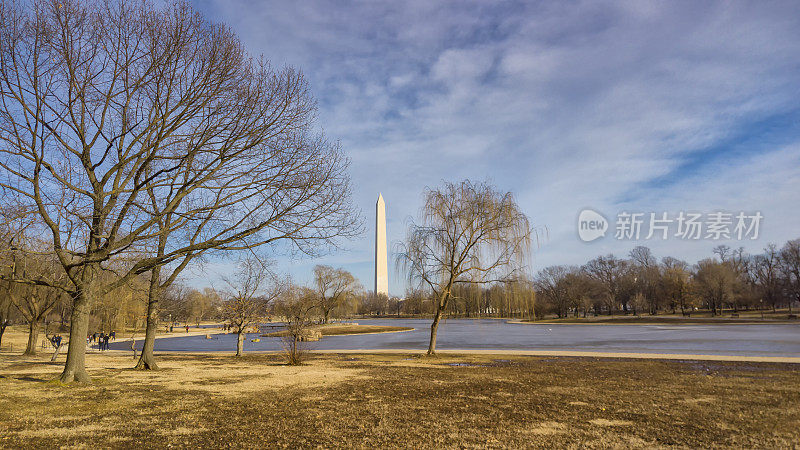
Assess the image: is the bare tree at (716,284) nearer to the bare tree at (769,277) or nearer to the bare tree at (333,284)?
the bare tree at (769,277)

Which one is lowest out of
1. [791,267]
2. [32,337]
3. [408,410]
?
[408,410]

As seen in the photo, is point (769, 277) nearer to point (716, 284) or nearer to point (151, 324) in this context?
point (716, 284)

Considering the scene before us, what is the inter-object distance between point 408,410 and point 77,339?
28.0 feet

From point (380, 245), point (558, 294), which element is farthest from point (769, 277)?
point (380, 245)

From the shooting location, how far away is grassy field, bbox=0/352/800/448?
6.19m

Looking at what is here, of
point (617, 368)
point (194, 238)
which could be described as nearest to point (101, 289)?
point (194, 238)

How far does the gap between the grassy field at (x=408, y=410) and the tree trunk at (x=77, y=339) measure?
0.43 m

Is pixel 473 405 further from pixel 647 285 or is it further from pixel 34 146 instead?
pixel 647 285

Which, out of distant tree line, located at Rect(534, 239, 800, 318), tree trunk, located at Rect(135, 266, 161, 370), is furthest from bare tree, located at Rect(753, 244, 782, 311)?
tree trunk, located at Rect(135, 266, 161, 370)

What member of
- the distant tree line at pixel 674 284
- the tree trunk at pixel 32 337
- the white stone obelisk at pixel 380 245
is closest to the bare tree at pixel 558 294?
the distant tree line at pixel 674 284

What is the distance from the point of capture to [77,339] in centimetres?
1106

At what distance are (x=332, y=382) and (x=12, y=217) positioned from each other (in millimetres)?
8233

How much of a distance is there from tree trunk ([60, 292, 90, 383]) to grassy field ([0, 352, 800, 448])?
1.40ft

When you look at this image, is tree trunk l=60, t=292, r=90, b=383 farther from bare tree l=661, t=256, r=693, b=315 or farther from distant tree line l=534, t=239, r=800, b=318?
bare tree l=661, t=256, r=693, b=315
